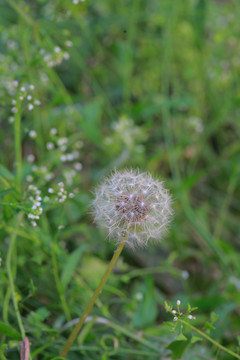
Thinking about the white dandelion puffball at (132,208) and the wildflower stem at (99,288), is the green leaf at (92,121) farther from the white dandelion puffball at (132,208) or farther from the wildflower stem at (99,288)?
the wildflower stem at (99,288)

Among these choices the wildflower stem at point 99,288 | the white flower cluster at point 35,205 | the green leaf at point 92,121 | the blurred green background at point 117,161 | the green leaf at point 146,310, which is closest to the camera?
the wildflower stem at point 99,288

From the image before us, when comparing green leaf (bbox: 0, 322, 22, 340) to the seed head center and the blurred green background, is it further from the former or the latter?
the seed head center

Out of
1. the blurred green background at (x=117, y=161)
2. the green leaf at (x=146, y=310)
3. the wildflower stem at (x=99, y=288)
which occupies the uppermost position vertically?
the blurred green background at (x=117, y=161)

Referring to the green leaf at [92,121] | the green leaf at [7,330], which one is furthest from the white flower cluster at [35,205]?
the green leaf at [92,121]

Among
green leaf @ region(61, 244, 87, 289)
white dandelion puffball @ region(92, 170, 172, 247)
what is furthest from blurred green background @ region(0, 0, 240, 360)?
white dandelion puffball @ region(92, 170, 172, 247)

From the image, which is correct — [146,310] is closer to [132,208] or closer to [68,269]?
[68,269]

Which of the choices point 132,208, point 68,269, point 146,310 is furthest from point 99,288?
point 146,310

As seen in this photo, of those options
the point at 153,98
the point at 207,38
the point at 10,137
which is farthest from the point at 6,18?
the point at 207,38
